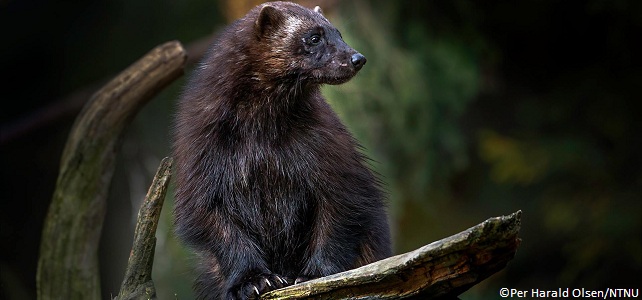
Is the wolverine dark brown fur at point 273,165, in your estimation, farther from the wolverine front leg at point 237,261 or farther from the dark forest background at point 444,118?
the dark forest background at point 444,118

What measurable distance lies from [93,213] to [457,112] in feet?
13.6

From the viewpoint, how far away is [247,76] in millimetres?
4746

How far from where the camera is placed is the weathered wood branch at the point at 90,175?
5.99m

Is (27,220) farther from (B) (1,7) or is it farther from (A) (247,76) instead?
(A) (247,76)

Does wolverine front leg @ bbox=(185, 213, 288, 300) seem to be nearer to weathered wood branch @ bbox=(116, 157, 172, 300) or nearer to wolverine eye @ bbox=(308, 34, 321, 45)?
weathered wood branch @ bbox=(116, 157, 172, 300)

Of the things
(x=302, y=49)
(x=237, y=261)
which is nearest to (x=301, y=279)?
(x=237, y=261)

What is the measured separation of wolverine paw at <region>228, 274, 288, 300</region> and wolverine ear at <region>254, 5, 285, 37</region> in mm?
1257

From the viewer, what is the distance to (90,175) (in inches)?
240

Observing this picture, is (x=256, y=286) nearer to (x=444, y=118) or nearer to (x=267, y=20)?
(x=267, y=20)

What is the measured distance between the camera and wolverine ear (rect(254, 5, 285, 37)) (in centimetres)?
480

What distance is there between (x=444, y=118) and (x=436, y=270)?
5.58 metres

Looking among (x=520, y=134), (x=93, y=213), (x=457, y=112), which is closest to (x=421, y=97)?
(x=457, y=112)

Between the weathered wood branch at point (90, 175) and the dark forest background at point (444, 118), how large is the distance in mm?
2122

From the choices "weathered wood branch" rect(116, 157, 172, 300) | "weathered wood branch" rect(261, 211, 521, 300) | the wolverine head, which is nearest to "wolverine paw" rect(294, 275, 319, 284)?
"weathered wood branch" rect(261, 211, 521, 300)
